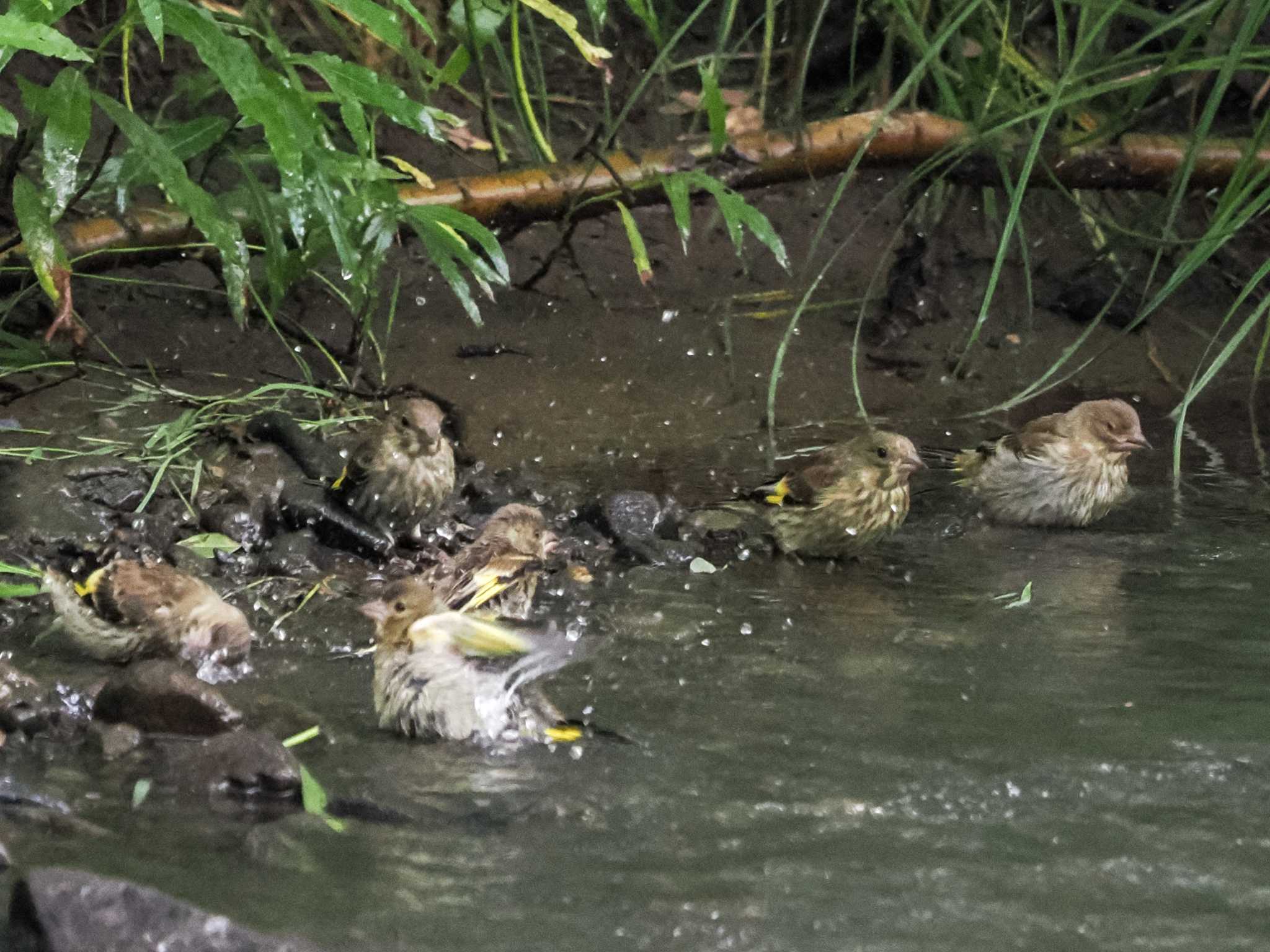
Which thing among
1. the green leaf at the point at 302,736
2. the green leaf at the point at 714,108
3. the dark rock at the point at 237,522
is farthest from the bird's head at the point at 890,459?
the green leaf at the point at 302,736

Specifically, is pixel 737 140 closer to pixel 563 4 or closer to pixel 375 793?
pixel 563 4

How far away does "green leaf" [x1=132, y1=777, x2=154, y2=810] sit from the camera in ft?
12.1

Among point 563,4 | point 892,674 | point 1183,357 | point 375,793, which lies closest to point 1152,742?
point 892,674

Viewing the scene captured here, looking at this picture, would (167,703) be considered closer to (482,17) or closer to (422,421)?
(422,421)

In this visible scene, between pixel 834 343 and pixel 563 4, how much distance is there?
110 inches

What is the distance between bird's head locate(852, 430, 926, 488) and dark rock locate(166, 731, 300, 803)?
3.51 m

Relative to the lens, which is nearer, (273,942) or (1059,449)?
(273,942)

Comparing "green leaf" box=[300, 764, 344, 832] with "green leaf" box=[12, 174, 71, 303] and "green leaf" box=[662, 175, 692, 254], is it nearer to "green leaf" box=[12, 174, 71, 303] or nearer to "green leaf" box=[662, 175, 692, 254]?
"green leaf" box=[12, 174, 71, 303]

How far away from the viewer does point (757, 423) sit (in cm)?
794

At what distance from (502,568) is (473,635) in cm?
87

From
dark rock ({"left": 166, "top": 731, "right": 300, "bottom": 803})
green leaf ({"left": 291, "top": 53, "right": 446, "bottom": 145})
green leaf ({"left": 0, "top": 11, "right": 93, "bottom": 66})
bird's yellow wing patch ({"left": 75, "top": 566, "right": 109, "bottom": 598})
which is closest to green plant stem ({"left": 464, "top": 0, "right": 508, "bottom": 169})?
green leaf ({"left": 291, "top": 53, "right": 446, "bottom": 145})

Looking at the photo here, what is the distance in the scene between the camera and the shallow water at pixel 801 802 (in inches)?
122

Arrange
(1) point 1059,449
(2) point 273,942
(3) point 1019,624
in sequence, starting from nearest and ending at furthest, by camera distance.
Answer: (2) point 273,942 < (3) point 1019,624 < (1) point 1059,449

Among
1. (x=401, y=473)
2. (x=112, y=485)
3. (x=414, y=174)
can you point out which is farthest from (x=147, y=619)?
(x=414, y=174)
